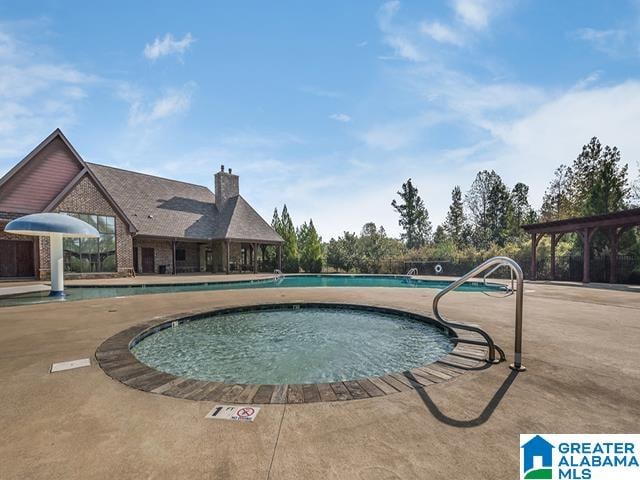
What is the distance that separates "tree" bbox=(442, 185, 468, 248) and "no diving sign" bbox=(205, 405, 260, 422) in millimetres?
38789

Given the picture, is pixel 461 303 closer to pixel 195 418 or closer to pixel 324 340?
pixel 324 340

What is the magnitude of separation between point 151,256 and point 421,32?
2012 cm

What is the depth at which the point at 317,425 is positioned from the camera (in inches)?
90.4

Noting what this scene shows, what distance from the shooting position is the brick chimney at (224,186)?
24.5 meters

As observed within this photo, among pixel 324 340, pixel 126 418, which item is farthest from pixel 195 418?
pixel 324 340

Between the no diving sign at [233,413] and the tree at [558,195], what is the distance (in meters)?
35.0

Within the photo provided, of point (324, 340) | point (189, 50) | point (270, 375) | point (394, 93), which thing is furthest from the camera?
point (394, 93)

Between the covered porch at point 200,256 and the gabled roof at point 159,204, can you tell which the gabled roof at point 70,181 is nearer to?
the gabled roof at point 159,204

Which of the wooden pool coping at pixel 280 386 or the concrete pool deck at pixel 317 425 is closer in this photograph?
the concrete pool deck at pixel 317 425

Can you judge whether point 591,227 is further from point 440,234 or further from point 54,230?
point 440,234

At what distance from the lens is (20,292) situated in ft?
33.9

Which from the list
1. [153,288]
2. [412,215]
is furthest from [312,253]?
[412,215]

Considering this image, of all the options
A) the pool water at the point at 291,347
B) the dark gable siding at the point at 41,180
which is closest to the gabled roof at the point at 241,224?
the dark gable siding at the point at 41,180

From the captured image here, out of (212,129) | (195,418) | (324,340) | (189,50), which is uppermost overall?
(189,50)
